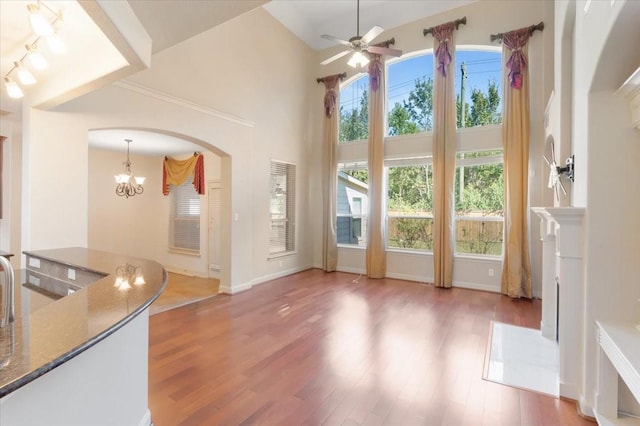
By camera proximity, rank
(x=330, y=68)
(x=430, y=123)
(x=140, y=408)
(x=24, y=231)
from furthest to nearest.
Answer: (x=330, y=68) → (x=430, y=123) → (x=24, y=231) → (x=140, y=408)

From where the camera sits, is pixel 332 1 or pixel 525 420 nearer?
pixel 525 420

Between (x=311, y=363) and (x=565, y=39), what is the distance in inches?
168

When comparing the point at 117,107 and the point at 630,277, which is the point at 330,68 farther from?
the point at 630,277

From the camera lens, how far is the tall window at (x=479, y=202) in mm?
5262

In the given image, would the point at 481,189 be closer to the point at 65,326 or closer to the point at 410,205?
the point at 410,205

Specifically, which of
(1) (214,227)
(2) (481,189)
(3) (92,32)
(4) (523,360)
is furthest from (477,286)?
(3) (92,32)

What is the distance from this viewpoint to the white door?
6277 mm

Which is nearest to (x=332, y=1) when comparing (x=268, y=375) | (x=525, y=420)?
(x=268, y=375)

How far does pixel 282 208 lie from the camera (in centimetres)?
643

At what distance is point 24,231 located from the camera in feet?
9.93

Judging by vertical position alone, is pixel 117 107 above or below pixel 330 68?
below

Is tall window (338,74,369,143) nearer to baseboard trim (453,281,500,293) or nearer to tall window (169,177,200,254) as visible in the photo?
baseboard trim (453,281,500,293)

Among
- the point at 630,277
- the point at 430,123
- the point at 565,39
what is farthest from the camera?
the point at 430,123

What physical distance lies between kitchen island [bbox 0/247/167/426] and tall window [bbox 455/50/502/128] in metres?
5.53
